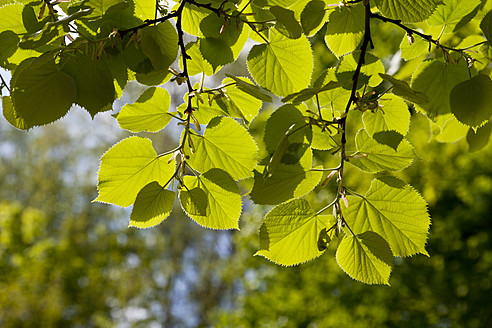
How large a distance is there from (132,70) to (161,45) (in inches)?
1.9

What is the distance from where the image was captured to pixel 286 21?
20.4 inches

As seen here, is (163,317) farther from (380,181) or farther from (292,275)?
(380,181)

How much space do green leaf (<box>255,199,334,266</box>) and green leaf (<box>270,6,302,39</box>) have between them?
0.20m

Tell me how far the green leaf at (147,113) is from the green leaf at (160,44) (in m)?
0.06

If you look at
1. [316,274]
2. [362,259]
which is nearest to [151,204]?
[362,259]

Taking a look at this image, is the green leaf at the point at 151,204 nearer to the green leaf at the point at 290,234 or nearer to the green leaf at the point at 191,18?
the green leaf at the point at 290,234

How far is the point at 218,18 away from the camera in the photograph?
58 centimetres

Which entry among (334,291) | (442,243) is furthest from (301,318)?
(442,243)

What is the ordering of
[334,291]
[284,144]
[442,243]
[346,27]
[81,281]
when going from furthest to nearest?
[81,281] < [334,291] < [442,243] < [346,27] < [284,144]

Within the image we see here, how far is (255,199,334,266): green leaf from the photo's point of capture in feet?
1.89

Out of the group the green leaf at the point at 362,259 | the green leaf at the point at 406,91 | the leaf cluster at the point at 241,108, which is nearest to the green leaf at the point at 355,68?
the leaf cluster at the point at 241,108

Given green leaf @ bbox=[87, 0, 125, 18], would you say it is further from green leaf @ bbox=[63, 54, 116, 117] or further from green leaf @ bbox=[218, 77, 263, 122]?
green leaf @ bbox=[218, 77, 263, 122]

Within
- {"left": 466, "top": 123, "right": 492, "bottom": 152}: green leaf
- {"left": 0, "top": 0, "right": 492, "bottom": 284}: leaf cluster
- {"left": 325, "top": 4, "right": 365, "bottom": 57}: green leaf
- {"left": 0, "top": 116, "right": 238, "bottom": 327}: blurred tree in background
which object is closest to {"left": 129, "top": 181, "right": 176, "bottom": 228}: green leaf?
{"left": 0, "top": 0, "right": 492, "bottom": 284}: leaf cluster

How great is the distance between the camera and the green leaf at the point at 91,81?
54cm
